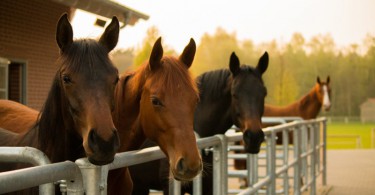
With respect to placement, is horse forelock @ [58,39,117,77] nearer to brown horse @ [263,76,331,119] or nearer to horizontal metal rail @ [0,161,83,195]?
horizontal metal rail @ [0,161,83,195]

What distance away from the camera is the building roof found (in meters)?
8.12

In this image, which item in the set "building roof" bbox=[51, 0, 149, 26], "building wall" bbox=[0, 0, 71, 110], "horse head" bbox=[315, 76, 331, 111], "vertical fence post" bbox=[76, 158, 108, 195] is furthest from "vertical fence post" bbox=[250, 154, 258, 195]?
"horse head" bbox=[315, 76, 331, 111]

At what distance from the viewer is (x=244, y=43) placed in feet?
184

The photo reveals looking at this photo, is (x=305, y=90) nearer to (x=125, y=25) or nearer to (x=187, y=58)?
(x=125, y=25)

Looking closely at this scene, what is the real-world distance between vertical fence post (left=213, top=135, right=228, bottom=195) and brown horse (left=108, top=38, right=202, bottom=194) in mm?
756

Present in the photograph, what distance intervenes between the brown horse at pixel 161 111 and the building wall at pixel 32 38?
18.1 ft

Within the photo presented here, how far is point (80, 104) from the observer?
2242 millimetres

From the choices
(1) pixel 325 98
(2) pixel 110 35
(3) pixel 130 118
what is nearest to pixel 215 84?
(3) pixel 130 118

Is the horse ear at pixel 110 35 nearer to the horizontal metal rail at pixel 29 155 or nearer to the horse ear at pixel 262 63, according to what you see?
the horizontal metal rail at pixel 29 155

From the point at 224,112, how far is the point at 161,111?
2447 millimetres

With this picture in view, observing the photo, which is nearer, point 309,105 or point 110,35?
point 110,35

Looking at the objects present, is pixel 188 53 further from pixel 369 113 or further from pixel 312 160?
pixel 369 113

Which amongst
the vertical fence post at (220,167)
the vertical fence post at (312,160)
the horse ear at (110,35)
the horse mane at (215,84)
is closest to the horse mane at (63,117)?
the horse ear at (110,35)

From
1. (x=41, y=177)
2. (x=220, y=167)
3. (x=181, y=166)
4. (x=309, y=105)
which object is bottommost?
(x=309, y=105)
